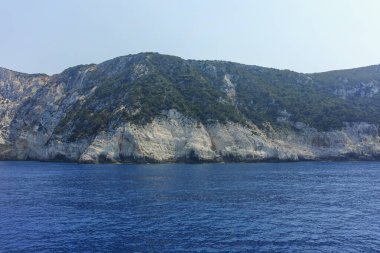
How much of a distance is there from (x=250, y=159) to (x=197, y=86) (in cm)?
3810

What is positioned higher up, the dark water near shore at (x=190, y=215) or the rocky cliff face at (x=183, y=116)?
the rocky cliff face at (x=183, y=116)

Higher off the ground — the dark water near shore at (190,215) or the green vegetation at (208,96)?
the green vegetation at (208,96)

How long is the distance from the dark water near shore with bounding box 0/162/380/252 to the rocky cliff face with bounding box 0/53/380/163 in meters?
42.8

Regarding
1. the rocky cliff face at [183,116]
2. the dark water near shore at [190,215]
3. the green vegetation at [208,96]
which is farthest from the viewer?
the green vegetation at [208,96]

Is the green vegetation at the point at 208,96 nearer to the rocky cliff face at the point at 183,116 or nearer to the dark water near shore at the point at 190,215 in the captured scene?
the rocky cliff face at the point at 183,116

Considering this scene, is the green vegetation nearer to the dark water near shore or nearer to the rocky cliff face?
the rocky cliff face

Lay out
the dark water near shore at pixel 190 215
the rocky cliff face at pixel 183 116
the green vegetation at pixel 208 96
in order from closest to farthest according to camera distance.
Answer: the dark water near shore at pixel 190 215, the rocky cliff face at pixel 183 116, the green vegetation at pixel 208 96

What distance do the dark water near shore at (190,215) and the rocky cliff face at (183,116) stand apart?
42803 millimetres

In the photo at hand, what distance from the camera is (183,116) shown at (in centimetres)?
12725

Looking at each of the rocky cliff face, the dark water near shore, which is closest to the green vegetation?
the rocky cliff face

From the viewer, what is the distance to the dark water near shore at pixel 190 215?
34.8m

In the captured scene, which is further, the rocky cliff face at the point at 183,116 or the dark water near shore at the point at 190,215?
the rocky cliff face at the point at 183,116

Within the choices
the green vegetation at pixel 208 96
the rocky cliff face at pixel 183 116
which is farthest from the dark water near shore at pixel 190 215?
the green vegetation at pixel 208 96

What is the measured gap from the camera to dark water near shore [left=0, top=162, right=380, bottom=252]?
114 feet
